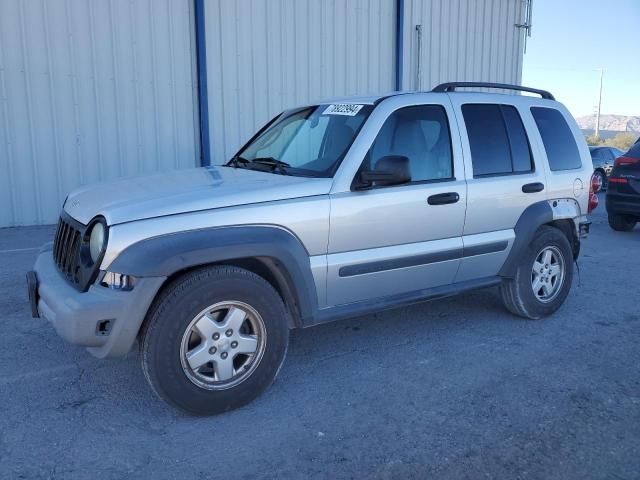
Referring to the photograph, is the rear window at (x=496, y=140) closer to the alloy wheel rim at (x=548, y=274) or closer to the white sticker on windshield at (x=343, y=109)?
the alloy wheel rim at (x=548, y=274)

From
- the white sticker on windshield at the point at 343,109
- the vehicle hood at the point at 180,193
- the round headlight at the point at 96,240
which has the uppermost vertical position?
the white sticker on windshield at the point at 343,109

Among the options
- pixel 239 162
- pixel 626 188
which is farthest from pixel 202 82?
pixel 626 188

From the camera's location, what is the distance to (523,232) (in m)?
4.69

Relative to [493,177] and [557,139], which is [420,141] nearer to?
[493,177]

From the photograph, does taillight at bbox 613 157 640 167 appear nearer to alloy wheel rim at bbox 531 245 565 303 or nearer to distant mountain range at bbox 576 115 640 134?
alloy wheel rim at bbox 531 245 565 303

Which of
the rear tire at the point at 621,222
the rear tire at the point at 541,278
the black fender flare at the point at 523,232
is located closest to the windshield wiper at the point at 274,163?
the black fender flare at the point at 523,232

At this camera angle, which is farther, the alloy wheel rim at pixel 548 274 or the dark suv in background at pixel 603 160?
the dark suv in background at pixel 603 160

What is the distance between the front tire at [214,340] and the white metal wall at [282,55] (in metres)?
7.67

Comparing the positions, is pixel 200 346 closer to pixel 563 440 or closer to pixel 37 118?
pixel 563 440

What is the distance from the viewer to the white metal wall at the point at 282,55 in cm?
1059

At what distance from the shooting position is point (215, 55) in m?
10.5

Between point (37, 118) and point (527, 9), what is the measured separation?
1219 cm

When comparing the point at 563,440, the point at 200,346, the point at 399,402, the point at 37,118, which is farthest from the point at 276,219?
the point at 37,118

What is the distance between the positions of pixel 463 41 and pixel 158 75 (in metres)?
7.64
